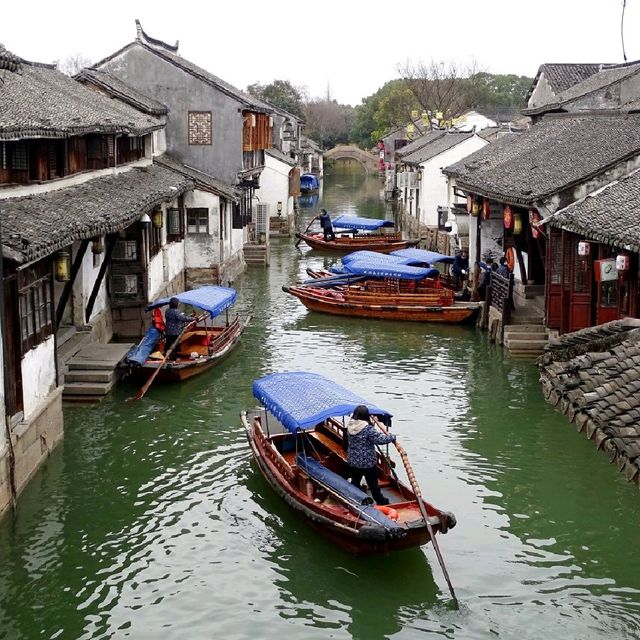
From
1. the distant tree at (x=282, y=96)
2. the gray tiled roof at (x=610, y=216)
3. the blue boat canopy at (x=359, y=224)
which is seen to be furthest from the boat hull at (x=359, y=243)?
the distant tree at (x=282, y=96)

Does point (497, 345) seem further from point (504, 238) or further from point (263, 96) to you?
point (263, 96)

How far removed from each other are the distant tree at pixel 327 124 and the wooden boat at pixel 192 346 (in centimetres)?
9169

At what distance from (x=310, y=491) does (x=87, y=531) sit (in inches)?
128

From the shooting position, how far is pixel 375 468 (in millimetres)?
13000

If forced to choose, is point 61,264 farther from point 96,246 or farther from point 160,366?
point 160,366

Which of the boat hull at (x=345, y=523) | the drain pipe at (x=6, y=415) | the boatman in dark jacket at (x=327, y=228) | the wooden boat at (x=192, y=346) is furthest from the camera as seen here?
the boatman in dark jacket at (x=327, y=228)

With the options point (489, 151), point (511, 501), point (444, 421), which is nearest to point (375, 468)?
point (511, 501)

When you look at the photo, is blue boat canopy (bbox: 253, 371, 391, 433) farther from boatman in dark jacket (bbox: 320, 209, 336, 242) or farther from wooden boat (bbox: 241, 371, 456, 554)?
boatman in dark jacket (bbox: 320, 209, 336, 242)

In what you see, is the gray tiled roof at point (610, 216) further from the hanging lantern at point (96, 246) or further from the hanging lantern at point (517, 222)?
the hanging lantern at point (96, 246)

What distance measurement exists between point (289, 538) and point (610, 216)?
10050 mm

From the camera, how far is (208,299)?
22.1 meters

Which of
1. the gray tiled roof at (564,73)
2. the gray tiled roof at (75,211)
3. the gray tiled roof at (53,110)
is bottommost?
the gray tiled roof at (75,211)

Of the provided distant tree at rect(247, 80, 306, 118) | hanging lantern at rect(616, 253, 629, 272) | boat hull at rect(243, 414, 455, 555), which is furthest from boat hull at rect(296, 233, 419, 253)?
distant tree at rect(247, 80, 306, 118)

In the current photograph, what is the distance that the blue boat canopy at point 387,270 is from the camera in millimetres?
27922
